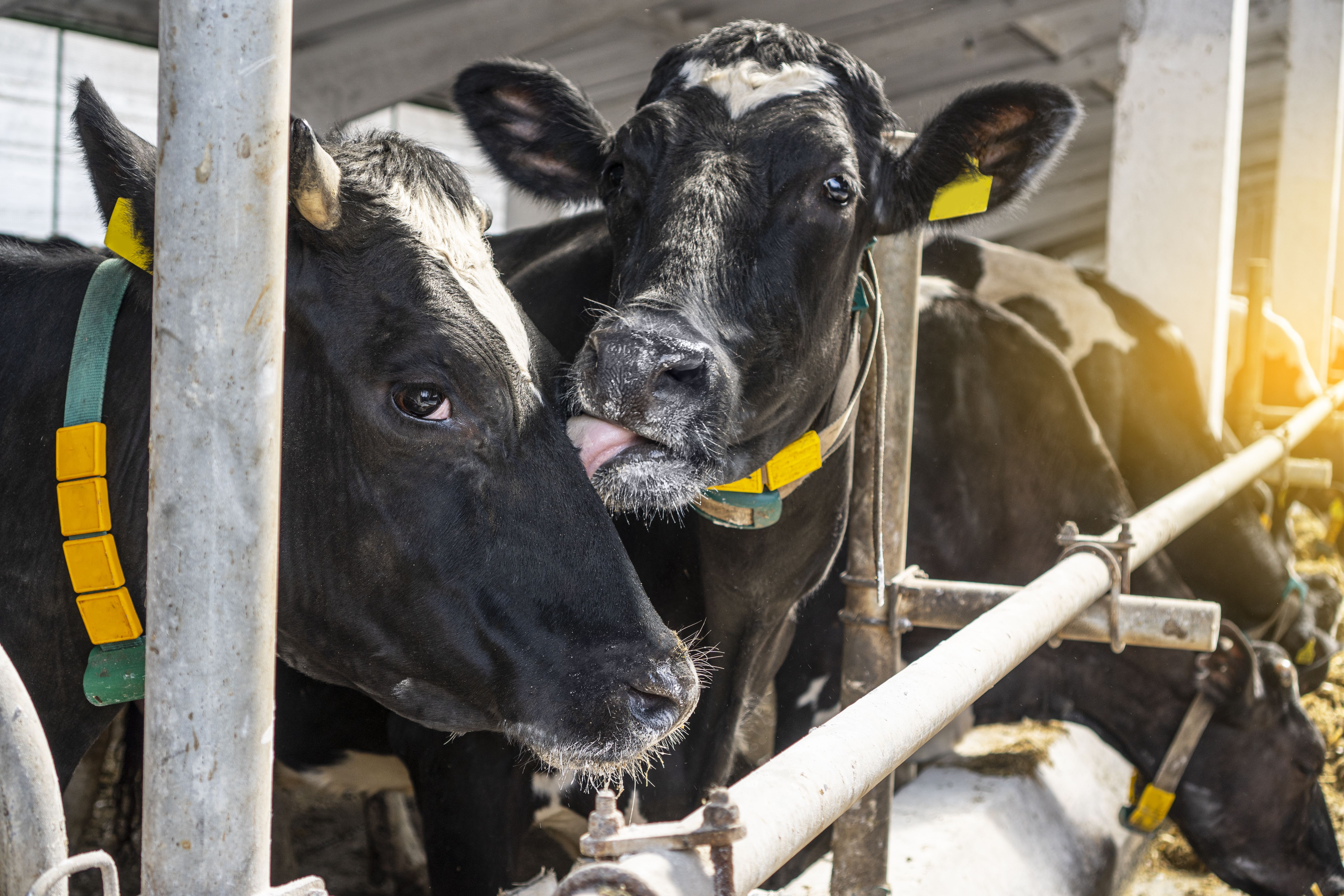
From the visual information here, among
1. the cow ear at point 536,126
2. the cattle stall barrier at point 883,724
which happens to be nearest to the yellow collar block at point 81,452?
the cattle stall barrier at point 883,724

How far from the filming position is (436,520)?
1568mm

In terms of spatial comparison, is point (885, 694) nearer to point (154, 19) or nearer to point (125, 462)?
point (125, 462)

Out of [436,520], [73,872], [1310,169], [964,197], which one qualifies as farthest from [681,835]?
[1310,169]

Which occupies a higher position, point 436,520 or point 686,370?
point 686,370

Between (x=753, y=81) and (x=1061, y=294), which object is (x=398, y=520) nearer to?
(x=753, y=81)

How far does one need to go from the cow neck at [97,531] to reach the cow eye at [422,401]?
348 millimetres

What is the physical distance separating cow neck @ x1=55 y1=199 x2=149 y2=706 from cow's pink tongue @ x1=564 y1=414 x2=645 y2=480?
28.6 inches

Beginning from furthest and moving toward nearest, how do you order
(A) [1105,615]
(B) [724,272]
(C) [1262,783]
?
(C) [1262,783]
(A) [1105,615]
(B) [724,272]

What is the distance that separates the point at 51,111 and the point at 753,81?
8.65m

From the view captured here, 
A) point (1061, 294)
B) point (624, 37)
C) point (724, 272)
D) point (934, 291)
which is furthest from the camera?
point (624, 37)

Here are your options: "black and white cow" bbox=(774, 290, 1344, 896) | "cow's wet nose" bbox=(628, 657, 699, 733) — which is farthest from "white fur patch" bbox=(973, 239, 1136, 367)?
"cow's wet nose" bbox=(628, 657, 699, 733)

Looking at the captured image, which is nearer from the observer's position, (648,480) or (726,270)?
(648,480)

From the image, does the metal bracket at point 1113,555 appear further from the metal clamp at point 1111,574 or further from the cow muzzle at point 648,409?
the cow muzzle at point 648,409

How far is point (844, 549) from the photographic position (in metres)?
3.55
